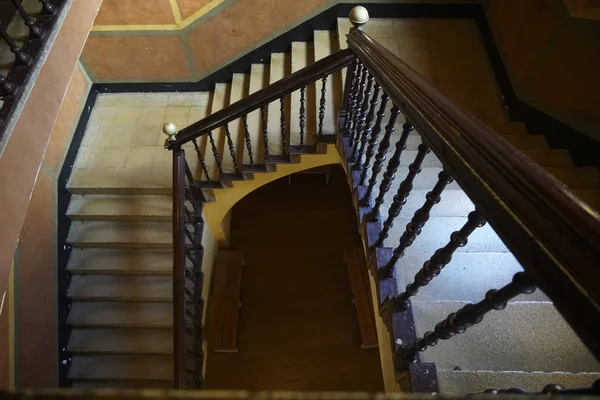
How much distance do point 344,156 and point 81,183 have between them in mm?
2614

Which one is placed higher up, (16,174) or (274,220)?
(16,174)

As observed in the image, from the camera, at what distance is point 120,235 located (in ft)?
13.1

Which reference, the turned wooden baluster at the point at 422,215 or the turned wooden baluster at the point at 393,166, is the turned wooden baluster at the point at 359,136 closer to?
the turned wooden baluster at the point at 393,166

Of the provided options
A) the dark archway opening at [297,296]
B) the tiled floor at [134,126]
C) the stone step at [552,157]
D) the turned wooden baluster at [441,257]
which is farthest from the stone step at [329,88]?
the dark archway opening at [297,296]

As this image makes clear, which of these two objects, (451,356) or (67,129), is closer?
(451,356)

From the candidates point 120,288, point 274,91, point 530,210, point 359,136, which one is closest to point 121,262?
point 120,288

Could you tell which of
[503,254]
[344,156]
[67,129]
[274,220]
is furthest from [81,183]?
[503,254]

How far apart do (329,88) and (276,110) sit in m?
0.54

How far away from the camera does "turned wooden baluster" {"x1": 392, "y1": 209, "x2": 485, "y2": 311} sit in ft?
3.48

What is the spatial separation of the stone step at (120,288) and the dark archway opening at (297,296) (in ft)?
2.81

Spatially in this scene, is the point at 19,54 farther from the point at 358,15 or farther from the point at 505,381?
the point at 505,381

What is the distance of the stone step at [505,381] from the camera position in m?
1.45

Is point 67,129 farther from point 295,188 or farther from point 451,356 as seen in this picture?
point 451,356

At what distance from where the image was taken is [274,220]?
17.7ft
